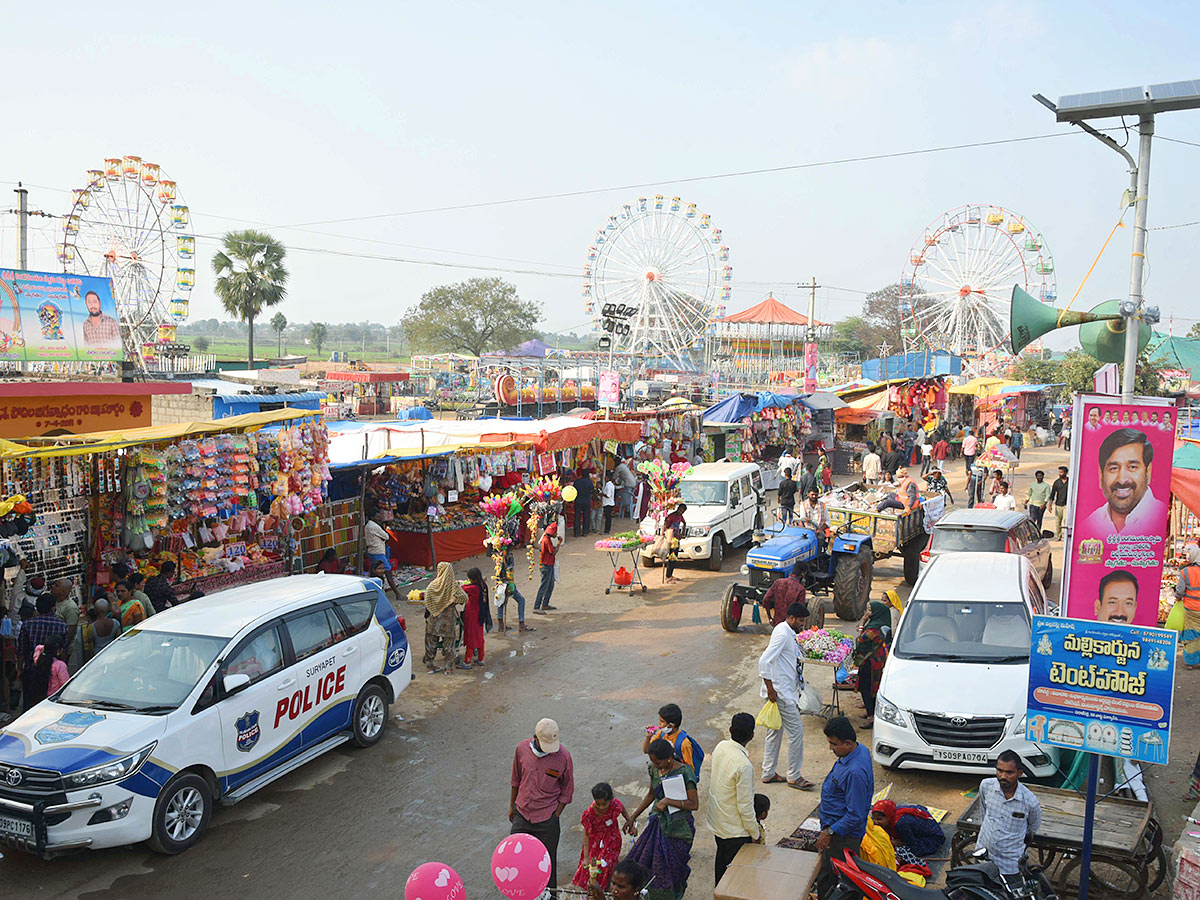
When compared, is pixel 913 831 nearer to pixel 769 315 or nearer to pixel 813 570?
pixel 813 570

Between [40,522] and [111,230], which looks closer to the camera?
[40,522]

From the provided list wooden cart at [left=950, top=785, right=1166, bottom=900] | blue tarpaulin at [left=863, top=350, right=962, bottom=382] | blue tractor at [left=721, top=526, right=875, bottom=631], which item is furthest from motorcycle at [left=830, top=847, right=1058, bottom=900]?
blue tarpaulin at [left=863, top=350, right=962, bottom=382]

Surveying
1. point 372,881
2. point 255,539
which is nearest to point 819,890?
point 372,881

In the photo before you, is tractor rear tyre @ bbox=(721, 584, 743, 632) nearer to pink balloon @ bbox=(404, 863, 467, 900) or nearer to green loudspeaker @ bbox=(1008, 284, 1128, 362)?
green loudspeaker @ bbox=(1008, 284, 1128, 362)

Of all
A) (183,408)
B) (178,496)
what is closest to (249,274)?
(183,408)

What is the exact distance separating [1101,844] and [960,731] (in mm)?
1826

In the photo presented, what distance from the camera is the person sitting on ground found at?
634 cm

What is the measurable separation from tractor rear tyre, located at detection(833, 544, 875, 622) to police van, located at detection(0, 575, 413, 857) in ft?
22.8

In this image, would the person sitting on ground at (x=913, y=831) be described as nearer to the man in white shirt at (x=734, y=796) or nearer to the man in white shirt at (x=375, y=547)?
the man in white shirt at (x=734, y=796)

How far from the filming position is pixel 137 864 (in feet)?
20.8

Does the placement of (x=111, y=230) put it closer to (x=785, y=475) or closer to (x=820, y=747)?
(x=785, y=475)

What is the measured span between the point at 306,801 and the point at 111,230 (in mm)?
28050

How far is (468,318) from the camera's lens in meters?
80.3

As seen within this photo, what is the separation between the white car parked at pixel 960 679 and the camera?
23.9 ft
